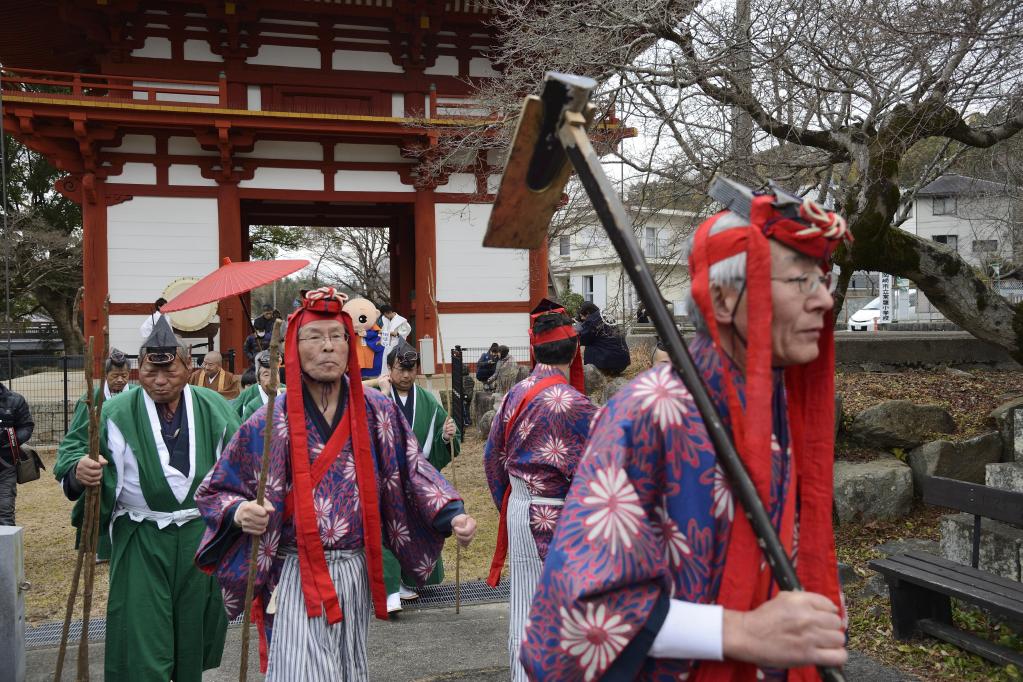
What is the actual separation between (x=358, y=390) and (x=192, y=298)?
3.92 meters

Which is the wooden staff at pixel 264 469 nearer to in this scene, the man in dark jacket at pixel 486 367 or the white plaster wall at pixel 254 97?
the man in dark jacket at pixel 486 367

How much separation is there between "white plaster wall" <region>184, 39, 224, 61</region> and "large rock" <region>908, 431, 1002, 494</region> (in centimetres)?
1400

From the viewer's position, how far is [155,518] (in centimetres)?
416

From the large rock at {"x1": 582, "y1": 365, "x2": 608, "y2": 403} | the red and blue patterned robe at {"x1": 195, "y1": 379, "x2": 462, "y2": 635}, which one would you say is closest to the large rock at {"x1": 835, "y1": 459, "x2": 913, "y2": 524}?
the red and blue patterned robe at {"x1": 195, "y1": 379, "x2": 462, "y2": 635}

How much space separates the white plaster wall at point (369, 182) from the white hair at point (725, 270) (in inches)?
594

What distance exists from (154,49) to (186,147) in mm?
1921

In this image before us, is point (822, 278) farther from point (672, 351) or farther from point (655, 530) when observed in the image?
point (655, 530)

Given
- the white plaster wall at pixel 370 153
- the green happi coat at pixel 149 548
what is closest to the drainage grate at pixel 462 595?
the green happi coat at pixel 149 548

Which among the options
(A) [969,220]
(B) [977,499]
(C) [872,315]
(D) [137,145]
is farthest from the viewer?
(C) [872,315]

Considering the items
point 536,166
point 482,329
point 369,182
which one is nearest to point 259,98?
point 369,182

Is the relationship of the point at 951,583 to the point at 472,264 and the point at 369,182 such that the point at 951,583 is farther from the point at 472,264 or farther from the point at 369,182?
the point at 369,182

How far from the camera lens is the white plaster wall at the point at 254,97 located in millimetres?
15898

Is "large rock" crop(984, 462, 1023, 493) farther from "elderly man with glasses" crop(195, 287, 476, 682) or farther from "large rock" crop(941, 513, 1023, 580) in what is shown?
"elderly man with glasses" crop(195, 287, 476, 682)

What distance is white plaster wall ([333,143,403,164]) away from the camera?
637 inches
